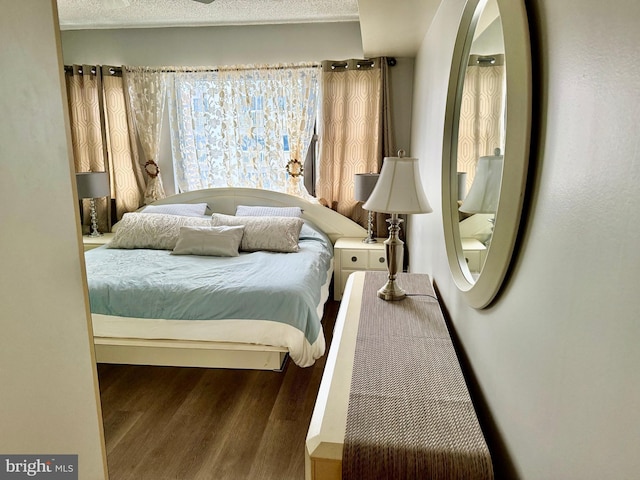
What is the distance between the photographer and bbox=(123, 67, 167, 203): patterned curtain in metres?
4.05

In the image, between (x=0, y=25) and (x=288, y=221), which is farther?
(x=288, y=221)

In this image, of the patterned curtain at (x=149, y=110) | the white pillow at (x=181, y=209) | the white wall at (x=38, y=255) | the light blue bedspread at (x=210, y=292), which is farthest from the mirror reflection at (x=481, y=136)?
the patterned curtain at (x=149, y=110)

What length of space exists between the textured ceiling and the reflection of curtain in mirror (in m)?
2.18

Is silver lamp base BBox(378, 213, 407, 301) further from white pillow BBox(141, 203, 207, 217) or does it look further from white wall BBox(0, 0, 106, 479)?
white pillow BBox(141, 203, 207, 217)

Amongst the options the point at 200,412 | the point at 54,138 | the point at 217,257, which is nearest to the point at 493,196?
the point at 54,138

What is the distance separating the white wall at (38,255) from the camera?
2.43 ft

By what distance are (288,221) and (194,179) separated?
1.34 metres

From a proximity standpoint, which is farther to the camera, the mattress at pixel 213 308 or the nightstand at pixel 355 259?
the nightstand at pixel 355 259

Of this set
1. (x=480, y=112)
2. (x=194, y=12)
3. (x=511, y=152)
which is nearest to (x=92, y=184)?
(x=194, y=12)

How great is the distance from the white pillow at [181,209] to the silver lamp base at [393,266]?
8.22 ft

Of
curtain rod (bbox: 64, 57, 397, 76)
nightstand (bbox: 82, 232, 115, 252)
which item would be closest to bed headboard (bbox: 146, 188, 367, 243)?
nightstand (bbox: 82, 232, 115, 252)

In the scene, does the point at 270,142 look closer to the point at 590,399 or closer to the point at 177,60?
the point at 177,60

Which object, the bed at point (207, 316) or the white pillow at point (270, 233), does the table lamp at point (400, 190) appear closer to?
the bed at point (207, 316)

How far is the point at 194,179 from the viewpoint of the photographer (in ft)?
14.0
